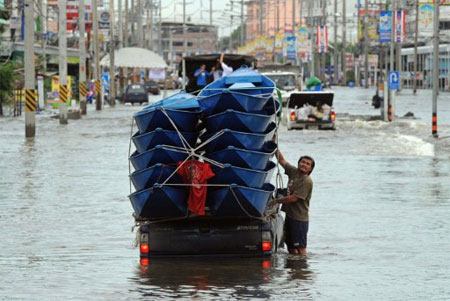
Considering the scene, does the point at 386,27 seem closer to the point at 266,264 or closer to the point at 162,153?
the point at 266,264

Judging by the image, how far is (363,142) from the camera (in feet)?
133

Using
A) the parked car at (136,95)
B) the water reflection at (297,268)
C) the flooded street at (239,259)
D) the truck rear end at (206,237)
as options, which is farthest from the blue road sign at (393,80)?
the truck rear end at (206,237)

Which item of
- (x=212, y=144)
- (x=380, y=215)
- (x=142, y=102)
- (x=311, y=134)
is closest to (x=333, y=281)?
(x=212, y=144)

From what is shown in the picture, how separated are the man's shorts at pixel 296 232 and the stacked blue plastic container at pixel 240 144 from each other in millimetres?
534

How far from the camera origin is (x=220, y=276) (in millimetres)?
14203

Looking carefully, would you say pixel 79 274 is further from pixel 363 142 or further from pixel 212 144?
pixel 363 142

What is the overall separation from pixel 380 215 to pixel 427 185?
5406mm

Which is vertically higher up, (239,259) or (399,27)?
(399,27)

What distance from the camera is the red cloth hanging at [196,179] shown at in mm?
14711

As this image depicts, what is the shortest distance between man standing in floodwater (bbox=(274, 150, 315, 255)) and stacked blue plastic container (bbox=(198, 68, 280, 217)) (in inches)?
9.6

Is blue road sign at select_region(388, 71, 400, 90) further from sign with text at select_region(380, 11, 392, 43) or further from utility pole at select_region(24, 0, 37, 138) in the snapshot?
utility pole at select_region(24, 0, 37, 138)

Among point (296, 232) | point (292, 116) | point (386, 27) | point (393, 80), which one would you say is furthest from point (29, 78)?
point (296, 232)

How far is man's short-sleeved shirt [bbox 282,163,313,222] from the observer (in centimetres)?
1538

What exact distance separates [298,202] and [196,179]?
147 centimetres
